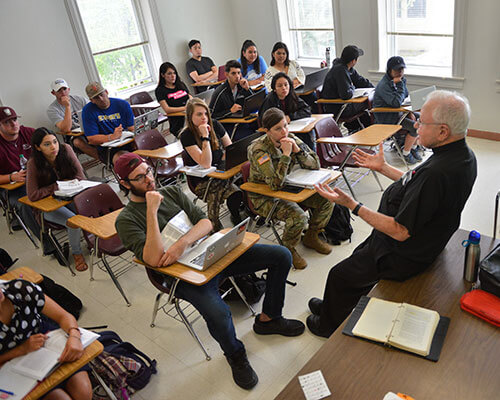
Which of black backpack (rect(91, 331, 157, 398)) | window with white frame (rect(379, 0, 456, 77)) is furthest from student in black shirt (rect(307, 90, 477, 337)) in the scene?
window with white frame (rect(379, 0, 456, 77))

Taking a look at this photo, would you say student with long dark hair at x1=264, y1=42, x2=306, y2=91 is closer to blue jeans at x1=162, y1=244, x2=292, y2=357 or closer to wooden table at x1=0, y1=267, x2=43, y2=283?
blue jeans at x1=162, y1=244, x2=292, y2=357

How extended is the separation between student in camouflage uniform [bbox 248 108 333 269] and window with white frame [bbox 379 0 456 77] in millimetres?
3373

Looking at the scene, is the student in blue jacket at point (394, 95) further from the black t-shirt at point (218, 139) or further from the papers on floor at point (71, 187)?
the papers on floor at point (71, 187)

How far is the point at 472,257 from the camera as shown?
6.58ft

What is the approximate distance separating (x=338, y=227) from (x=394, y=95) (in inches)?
74.4

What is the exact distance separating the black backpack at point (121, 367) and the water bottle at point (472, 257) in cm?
193

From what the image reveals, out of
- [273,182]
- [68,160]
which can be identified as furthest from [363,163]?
[68,160]

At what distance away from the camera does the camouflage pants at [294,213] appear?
3371 mm

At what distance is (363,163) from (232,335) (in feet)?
4.38

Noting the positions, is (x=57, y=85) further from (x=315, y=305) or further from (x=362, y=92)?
(x=315, y=305)

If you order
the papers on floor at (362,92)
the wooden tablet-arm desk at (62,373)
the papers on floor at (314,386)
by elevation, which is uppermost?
the papers on floor at (362,92)

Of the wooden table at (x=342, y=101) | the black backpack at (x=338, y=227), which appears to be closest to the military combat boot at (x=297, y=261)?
the black backpack at (x=338, y=227)

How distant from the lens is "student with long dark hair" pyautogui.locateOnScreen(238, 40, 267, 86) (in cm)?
595

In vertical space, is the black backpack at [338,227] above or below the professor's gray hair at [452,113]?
below
